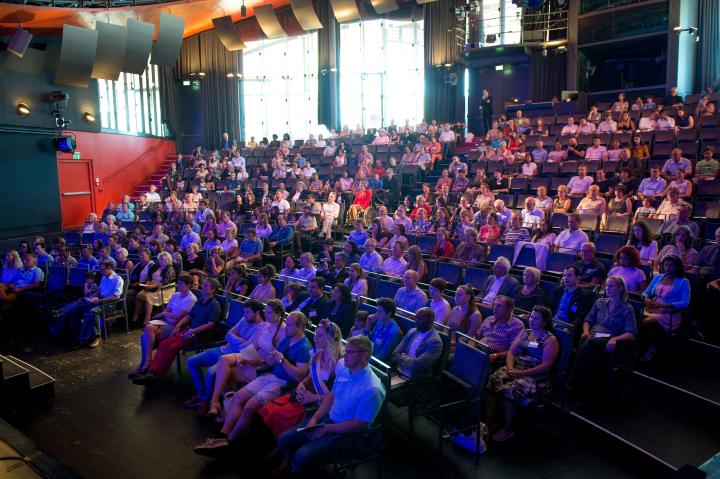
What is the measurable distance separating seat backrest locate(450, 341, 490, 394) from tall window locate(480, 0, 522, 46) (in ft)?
40.4

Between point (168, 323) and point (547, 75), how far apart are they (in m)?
12.4

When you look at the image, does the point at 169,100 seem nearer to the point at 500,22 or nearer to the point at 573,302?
the point at 500,22

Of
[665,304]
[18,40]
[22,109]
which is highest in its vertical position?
[18,40]

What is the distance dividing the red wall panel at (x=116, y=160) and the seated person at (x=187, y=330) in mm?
10351

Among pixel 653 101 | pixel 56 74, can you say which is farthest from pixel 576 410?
pixel 56 74

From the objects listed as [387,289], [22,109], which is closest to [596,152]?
[387,289]

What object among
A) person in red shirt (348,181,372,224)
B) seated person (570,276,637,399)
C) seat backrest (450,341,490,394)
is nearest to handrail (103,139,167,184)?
person in red shirt (348,181,372,224)

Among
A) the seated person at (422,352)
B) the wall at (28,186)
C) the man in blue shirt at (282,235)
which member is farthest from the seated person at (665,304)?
the wall at (28,186)

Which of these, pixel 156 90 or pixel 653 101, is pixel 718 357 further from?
pixel 156 90

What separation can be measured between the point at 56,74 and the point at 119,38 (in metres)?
1.96

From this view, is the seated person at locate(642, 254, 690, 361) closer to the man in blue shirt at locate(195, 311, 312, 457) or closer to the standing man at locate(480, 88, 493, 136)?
the man in blue shirt at locate(195, 311, 312, 457)

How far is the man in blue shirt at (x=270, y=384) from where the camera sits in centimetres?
377

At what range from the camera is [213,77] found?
18.1 metres

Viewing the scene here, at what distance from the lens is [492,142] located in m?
11.9
